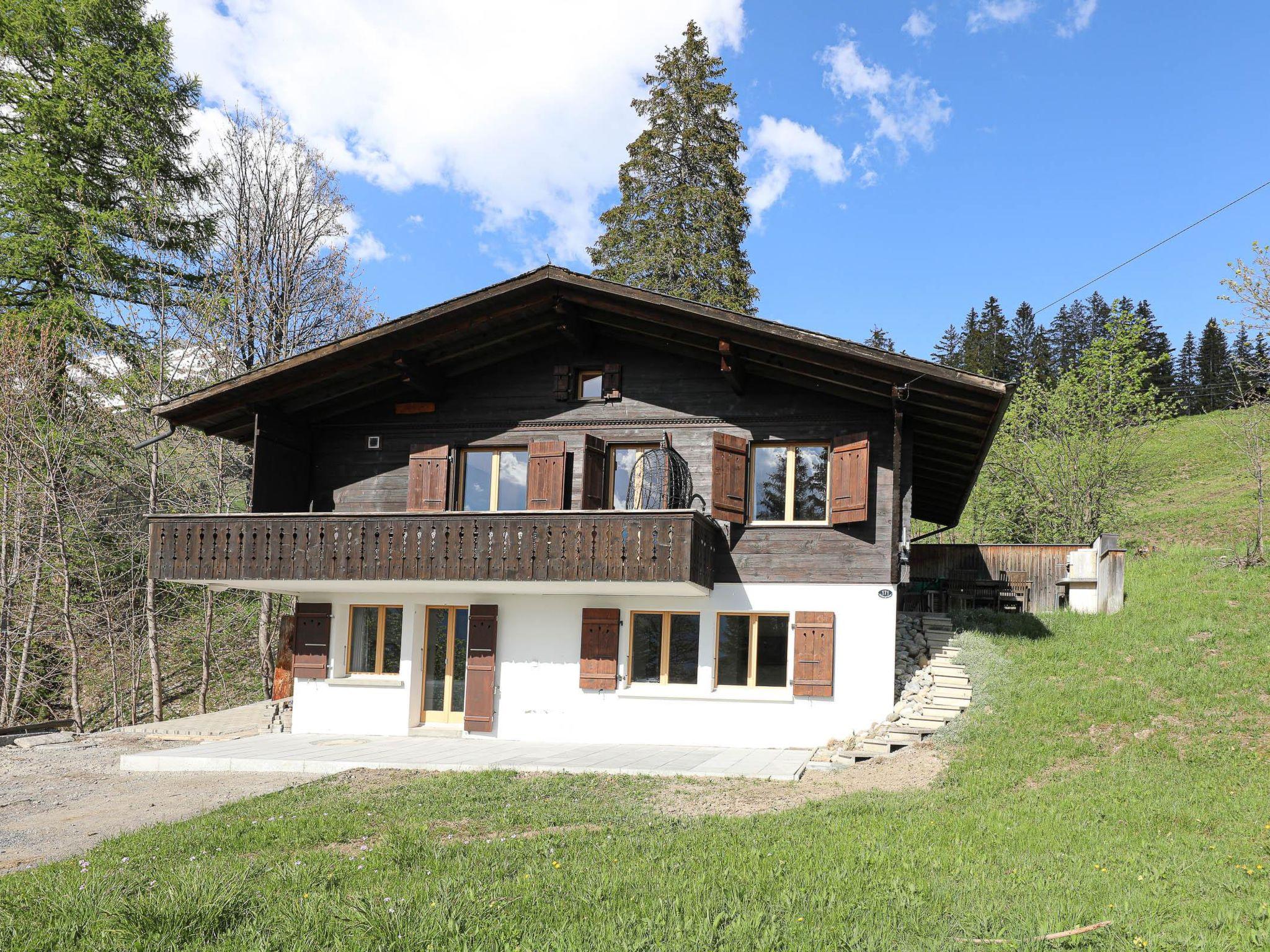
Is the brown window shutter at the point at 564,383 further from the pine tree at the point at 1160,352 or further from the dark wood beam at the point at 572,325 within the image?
the pine tree at the point at 1160,352

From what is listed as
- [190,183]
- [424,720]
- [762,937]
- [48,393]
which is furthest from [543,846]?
[190,183]

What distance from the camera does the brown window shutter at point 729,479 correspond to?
1559cm

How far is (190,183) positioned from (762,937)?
26031 mm

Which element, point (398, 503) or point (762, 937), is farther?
point (398, 503)

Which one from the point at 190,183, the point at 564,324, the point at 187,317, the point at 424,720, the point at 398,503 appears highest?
the point at 190,183

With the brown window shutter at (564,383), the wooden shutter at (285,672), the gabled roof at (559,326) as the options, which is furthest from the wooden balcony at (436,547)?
the wooden shutter at (285,672)

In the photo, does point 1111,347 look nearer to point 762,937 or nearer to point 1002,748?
point 1002,748

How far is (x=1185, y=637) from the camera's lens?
15633 mm

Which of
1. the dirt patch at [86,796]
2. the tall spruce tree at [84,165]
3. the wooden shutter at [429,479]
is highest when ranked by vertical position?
the tall spruce tree at [84,165]

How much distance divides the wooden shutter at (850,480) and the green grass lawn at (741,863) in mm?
3782

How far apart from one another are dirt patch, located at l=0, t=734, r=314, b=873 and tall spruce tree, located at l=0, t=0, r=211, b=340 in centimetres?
1247

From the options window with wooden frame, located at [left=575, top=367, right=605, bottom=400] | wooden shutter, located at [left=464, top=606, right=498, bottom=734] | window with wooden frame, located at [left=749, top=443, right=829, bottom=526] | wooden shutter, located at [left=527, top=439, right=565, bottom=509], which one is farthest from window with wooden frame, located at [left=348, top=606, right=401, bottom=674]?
window with wooden frame, located at [left=749, top=443, right=829, bottom=526]

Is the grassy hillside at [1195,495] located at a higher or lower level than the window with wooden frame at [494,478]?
higher

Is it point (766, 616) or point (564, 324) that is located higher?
point (564, 324)
